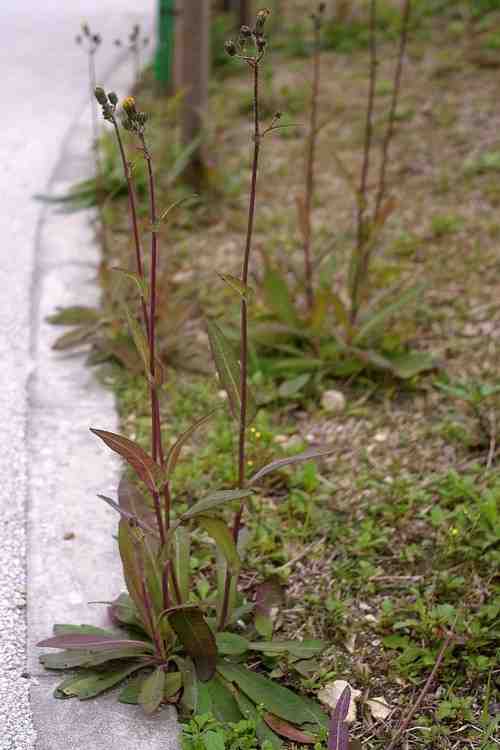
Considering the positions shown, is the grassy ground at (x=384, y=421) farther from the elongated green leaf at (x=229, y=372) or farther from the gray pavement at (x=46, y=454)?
the elongated green leaf at (x=229, y=372)

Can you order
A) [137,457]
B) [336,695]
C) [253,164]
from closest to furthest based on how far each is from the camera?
1. [253,164]
2. [137,457]
3. [336,695]

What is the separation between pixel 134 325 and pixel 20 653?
78 cm

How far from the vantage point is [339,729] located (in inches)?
72.9

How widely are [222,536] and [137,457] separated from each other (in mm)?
227

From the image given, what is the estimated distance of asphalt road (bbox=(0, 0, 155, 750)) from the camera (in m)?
2.12

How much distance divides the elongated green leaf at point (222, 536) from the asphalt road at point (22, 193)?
507 millimetres

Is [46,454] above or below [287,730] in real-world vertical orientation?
above

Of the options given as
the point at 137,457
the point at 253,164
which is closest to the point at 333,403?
the point at 137,457

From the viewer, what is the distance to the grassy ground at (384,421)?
2176 millimetres

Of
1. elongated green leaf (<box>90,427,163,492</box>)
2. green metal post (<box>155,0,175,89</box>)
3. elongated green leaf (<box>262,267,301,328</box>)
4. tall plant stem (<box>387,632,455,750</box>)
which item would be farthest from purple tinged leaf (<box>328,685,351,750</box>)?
green metal post (<box>155,0,175,89</box>)

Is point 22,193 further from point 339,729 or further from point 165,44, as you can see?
point 339,729

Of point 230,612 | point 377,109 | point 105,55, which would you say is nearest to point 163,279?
point 230,612

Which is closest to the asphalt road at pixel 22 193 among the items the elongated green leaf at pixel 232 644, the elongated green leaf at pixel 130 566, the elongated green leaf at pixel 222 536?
the elongated green leaf at pixel 130 566

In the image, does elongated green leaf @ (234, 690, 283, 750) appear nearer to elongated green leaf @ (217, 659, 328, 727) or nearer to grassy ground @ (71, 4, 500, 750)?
elongated green leaf @ (217, 659, 328, 727)
